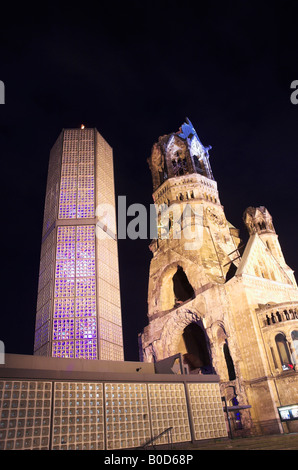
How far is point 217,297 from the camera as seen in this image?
3275cm

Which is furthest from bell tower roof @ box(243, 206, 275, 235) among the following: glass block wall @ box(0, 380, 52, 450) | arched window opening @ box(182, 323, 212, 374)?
glass block wall @ box(0, 380, 52, 450)

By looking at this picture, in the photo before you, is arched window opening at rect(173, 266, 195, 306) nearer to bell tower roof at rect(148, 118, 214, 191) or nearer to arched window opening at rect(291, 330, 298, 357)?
bell tower roof at rect(148, 118, 214, 191)

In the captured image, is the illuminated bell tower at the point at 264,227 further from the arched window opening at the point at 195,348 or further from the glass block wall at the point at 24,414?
the glass block wall at the point at 24,414

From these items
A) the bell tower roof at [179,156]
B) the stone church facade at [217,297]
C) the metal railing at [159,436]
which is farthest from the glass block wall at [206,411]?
the bell tower roof at [179,156]

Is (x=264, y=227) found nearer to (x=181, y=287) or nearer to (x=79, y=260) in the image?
(x=181, y=287)

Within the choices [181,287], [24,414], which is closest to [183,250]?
[181,287]

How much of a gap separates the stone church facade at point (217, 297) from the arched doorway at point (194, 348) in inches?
4.6

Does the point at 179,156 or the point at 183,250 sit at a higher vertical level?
the point at 179,156

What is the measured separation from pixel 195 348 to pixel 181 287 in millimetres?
7983
